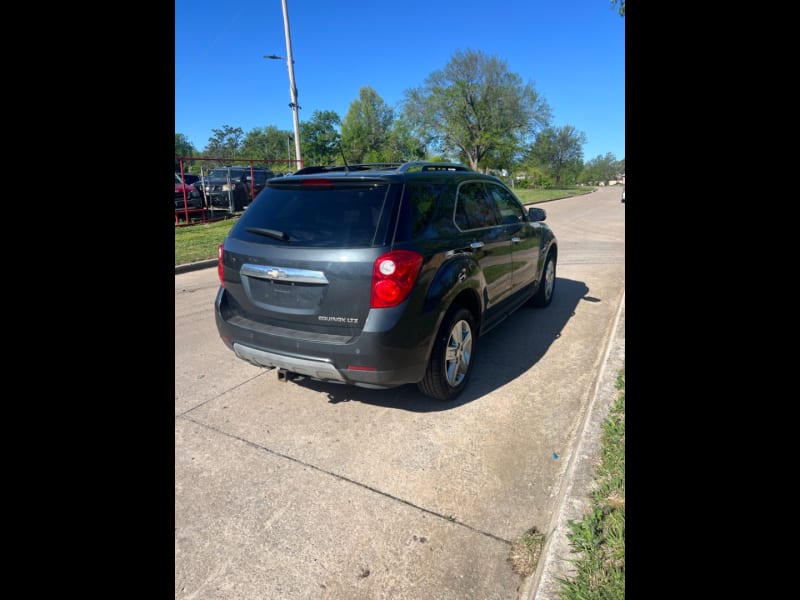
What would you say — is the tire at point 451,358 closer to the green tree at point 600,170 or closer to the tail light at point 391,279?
the tail light at point 391,279

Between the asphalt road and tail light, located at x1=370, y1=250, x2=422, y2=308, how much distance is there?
0.97 m

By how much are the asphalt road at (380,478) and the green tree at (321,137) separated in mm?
42055

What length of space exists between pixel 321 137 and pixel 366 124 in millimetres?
19140

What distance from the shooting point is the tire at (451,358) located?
345 centimetres

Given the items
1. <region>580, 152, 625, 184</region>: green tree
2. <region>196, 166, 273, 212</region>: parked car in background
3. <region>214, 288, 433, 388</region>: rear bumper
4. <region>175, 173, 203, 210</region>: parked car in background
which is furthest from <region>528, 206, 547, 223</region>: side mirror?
<region>580, 152, 625, 184</region>: green tree

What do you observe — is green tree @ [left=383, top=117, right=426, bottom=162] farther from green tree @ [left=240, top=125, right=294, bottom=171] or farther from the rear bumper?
the rear bumper

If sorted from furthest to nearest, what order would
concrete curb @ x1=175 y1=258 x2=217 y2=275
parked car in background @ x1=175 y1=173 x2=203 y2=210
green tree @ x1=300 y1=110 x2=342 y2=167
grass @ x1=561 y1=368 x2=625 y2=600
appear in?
green tree @ x1=300 y1=110 x2=342 y2=167, parked car in background @ x1=175 y1=173 x2=203 y2=210, concrete curb @ x1=175 y1=258 x2=217 y2=275, grass @ x1=561 y1=368 x2=625 y2=600

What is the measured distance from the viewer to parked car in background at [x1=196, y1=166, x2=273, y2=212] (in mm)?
18734

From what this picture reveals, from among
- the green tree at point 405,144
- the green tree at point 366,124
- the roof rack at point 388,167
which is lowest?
the roof rack at point 388,167

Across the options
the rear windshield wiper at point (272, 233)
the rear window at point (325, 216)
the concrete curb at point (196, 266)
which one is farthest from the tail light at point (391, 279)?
the concrete curb at point (196, 266)

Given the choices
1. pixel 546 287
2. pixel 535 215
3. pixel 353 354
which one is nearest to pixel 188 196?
pixel 546 287

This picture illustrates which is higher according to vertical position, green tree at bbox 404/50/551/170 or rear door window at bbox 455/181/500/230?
green tree at bbox 404/50/551/170

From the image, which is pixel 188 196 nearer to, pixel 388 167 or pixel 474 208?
pixel 388 167
